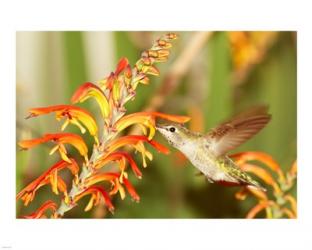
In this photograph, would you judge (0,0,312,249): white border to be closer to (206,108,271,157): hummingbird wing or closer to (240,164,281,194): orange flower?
(240,164,281,194): orange flower

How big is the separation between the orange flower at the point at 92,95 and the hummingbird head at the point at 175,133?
0.15 meters

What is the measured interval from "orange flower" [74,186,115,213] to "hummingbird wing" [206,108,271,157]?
302 millimetres

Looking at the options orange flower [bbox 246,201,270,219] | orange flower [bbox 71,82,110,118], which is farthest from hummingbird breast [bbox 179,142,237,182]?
orange flower [bbox 71,82,110,118]

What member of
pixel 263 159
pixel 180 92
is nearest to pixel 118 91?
pixel 180 92

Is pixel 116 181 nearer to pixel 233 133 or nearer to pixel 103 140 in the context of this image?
pixel 103 140

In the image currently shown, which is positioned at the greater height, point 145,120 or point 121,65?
point 121,65

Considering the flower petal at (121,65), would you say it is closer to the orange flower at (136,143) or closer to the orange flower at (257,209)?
the orange flower at (136,143)

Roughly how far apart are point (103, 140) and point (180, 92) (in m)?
0.24

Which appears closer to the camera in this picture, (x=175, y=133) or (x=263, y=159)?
(x=175, y=133)

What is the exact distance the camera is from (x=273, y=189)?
172 cm
